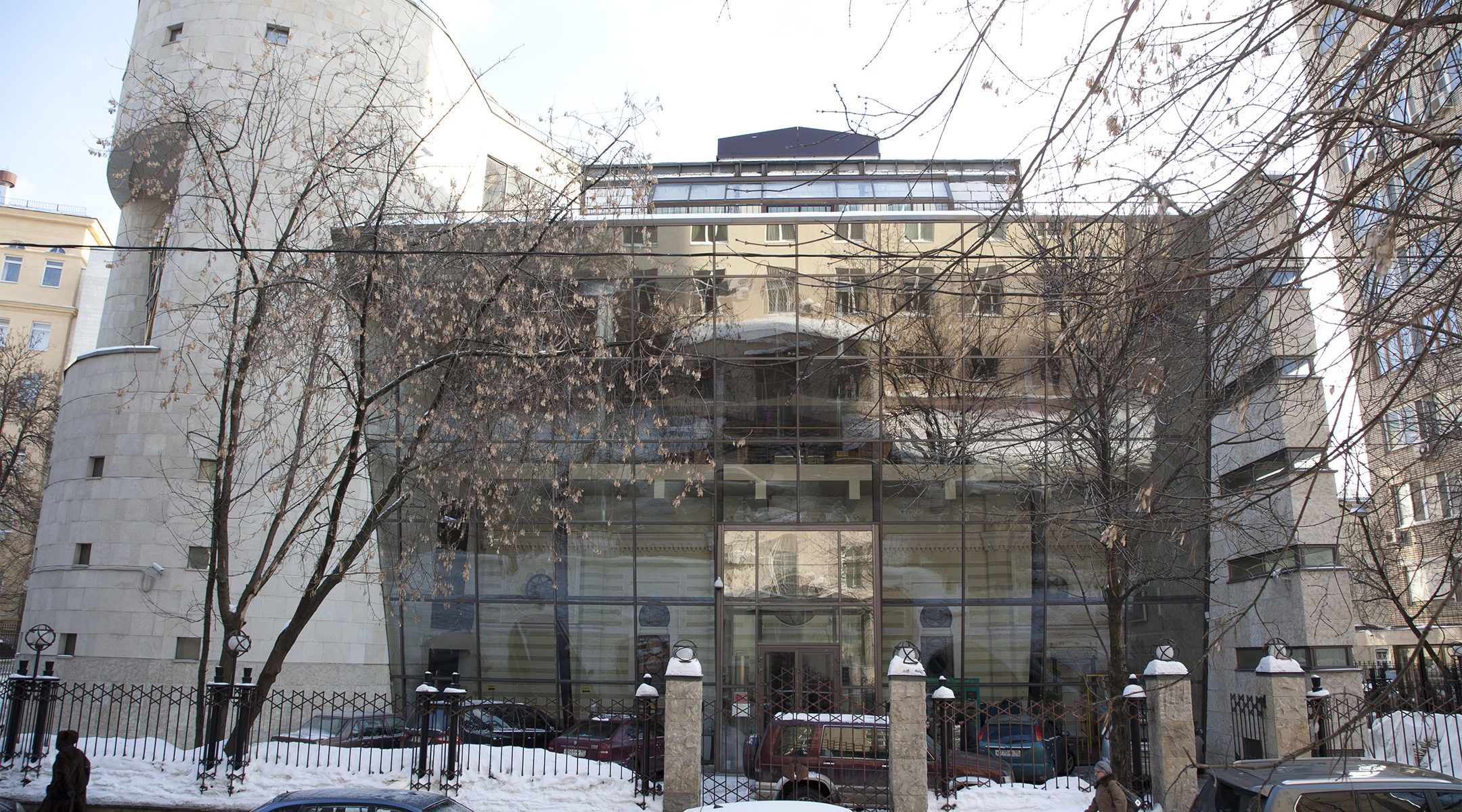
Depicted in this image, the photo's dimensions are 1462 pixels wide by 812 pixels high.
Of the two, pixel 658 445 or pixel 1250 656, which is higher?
pixel 658 445

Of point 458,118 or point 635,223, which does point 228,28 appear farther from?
point 635,223

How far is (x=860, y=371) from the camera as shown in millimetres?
18547

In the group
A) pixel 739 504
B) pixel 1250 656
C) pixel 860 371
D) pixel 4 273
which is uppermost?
pixel 4 273

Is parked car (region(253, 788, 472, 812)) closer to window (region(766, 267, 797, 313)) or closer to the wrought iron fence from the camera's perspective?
the wrought iron fence

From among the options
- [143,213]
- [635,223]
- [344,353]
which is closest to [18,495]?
[143,213]

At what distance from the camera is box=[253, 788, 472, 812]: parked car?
8055 mm

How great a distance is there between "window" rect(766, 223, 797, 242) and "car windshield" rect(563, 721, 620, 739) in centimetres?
1010

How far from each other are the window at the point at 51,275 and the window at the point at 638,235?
164 ft

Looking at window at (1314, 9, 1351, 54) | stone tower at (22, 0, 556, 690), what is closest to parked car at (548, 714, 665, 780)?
stone tower at (22, 0, 556, 690)

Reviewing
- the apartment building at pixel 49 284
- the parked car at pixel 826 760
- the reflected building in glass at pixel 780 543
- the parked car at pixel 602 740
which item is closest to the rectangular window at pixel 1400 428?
the reflected building in glass at pixel 780 543

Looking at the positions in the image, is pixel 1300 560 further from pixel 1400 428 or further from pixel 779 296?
pixel 779 296

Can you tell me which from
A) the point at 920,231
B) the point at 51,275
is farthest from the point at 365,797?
the point at 51,275

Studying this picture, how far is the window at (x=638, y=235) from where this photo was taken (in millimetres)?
17438

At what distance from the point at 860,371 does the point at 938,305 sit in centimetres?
213
